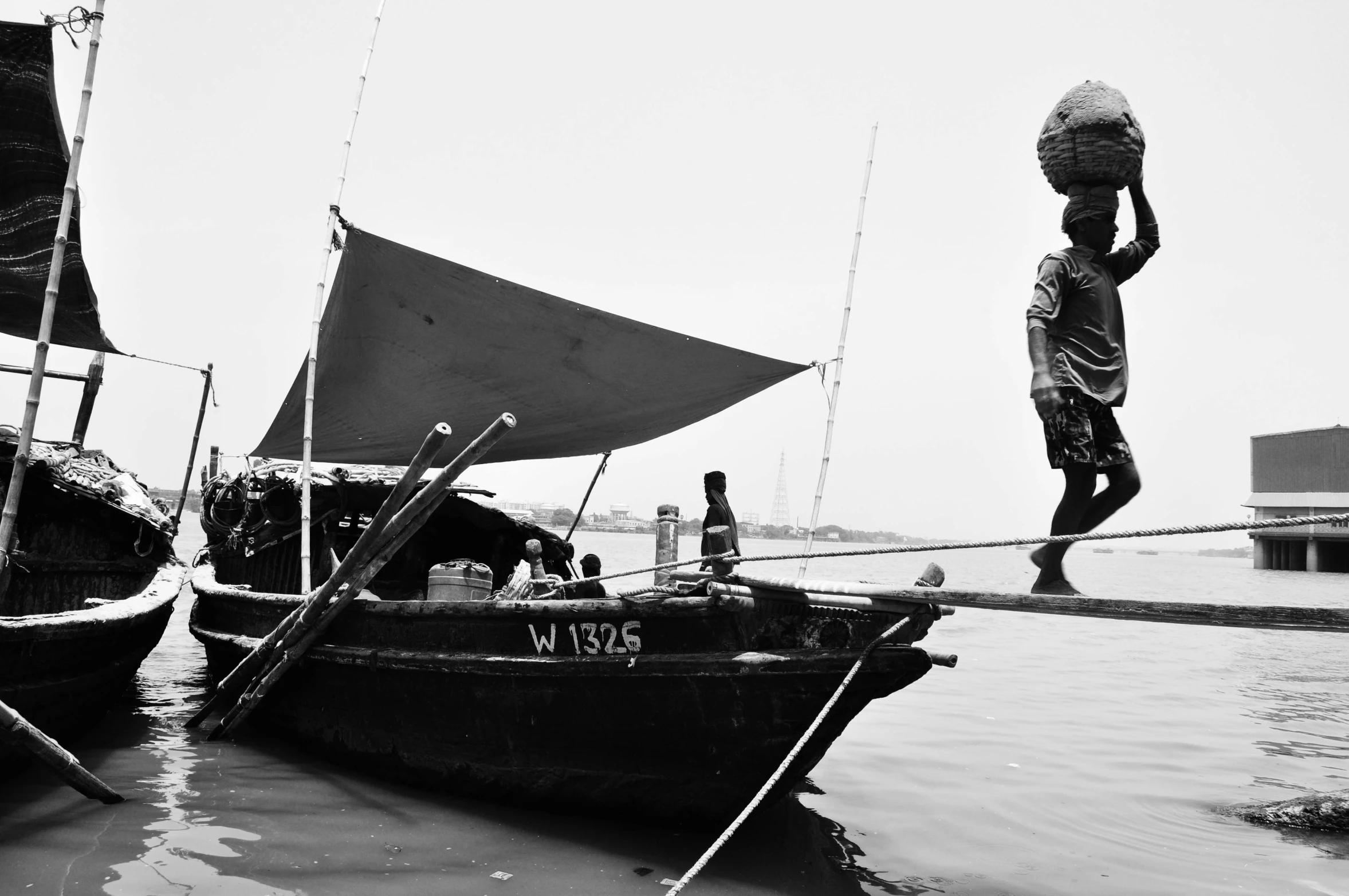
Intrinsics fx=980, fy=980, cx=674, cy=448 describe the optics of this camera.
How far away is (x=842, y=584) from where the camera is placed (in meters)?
4.14

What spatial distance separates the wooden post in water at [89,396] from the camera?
11.2 meters

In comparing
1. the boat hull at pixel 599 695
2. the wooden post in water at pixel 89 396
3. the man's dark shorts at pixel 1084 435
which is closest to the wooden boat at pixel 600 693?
the boat hull at pixel 599 695

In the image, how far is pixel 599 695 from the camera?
501 centimetres

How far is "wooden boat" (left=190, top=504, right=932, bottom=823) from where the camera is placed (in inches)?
178

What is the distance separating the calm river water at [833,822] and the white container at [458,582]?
48.6 inches

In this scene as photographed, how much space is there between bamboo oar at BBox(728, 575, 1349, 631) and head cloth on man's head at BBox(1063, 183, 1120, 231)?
5.96 feet

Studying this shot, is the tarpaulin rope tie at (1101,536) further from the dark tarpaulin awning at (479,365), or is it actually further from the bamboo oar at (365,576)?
the dark tarpaulin awning at (479,365)

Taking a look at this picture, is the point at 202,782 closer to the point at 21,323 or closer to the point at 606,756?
the point at 606,756

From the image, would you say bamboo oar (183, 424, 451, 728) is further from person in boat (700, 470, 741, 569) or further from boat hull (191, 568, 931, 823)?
person in boat (700, 470, 741, 569)

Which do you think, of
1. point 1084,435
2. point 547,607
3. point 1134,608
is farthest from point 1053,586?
point 547,607

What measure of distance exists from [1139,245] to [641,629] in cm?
294

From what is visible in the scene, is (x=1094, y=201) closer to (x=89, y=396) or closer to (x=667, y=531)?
(x=667, y=531)

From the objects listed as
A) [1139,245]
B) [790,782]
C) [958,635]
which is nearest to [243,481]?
[790,782]

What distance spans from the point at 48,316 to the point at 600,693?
3.69 meters
